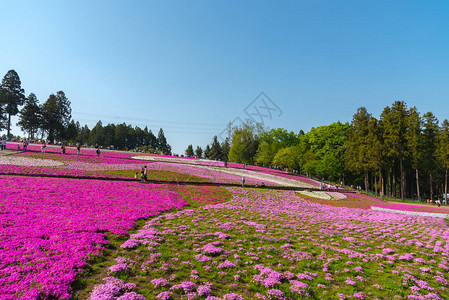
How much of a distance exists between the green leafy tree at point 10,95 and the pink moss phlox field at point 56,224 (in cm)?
7870

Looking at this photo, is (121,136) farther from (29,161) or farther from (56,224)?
(56,224)

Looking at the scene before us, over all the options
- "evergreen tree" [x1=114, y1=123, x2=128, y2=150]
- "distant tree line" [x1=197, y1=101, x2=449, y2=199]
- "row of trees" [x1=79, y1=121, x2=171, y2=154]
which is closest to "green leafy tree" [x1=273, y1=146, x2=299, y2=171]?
"distant tree line" [x1=197, y1=101, x2=449, y2=199]

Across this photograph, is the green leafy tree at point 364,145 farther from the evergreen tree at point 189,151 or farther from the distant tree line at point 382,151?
the evergreen tree at point 189,151

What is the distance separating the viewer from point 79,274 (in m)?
8.40

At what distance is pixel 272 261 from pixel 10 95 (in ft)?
345

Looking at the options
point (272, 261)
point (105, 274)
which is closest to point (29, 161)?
point (105, 274)

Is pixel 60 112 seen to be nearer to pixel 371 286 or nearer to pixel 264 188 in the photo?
pixel 264 188

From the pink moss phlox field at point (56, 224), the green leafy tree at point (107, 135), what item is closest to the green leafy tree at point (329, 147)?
the pink moss phlox field at point (56, 224)

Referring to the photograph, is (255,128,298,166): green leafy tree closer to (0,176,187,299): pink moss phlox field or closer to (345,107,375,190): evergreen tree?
(345,107,375,190): evergreen tree

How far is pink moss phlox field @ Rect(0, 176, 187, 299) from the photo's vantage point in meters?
7.68

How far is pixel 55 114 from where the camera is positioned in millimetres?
89688

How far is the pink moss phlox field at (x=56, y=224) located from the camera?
768cm

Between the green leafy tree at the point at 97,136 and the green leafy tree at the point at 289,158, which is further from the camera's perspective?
the green leafy tree at the point at 97,136

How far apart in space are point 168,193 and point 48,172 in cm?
1697
